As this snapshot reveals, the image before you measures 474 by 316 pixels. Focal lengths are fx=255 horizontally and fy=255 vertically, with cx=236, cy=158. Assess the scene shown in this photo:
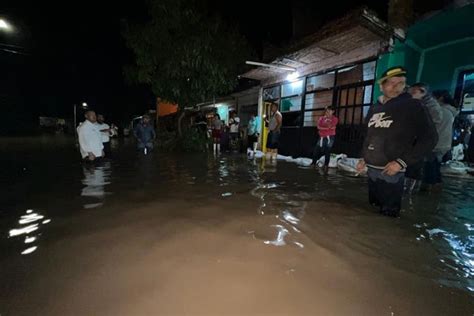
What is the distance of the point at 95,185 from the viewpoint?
196 inches

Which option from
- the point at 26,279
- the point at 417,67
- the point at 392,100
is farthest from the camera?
the point at 417,67

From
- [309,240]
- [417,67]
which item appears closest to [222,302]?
[309,240]

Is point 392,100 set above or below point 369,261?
above

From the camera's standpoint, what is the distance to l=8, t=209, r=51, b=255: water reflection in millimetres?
2354

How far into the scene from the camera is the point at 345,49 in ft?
26.6

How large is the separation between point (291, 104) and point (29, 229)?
10807 mm

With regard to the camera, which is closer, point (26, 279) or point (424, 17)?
point (26, 279)

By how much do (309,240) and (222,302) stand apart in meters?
1.23

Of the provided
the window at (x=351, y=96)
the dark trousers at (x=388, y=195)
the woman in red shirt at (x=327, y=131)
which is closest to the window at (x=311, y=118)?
the window at (x=351, y=96)

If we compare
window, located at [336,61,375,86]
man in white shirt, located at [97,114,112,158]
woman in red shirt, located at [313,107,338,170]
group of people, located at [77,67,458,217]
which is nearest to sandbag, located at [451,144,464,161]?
window, located at [336,61,375,86]

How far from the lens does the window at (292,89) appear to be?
11.0m

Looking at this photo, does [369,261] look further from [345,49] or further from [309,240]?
[345,49]

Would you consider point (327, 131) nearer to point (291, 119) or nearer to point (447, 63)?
point (447, 63)

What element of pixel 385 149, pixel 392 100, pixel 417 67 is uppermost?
pixel 417 67
